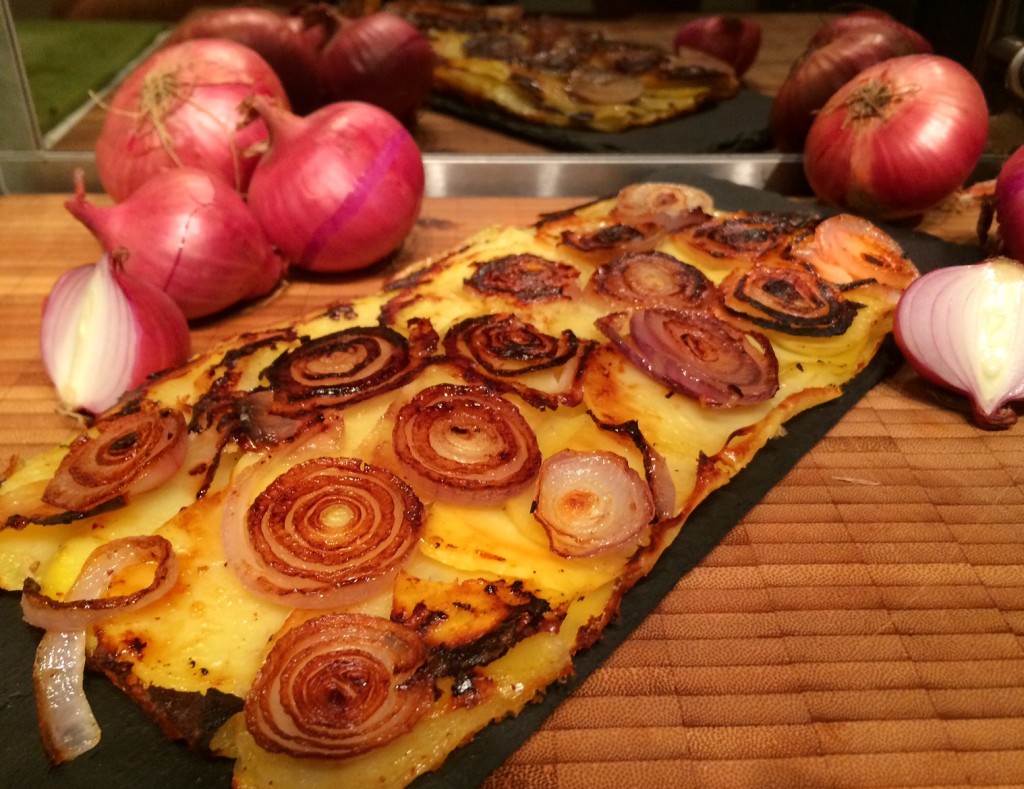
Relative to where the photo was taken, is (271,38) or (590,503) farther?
(271,38)

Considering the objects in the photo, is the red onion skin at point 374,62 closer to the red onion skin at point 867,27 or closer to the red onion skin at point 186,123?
the red onion skin at point 186,123

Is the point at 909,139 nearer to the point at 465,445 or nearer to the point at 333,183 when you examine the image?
the point at 333,183

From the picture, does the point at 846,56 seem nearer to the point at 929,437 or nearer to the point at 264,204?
the point at 929,437

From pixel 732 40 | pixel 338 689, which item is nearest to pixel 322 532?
pixel 338 689

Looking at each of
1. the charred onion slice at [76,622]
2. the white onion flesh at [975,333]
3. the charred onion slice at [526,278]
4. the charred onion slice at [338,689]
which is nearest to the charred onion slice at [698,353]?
the charred onion slice at [526,278]

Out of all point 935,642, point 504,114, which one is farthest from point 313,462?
point 504,114

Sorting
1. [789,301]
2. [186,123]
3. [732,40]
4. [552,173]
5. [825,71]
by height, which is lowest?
[552,173]
